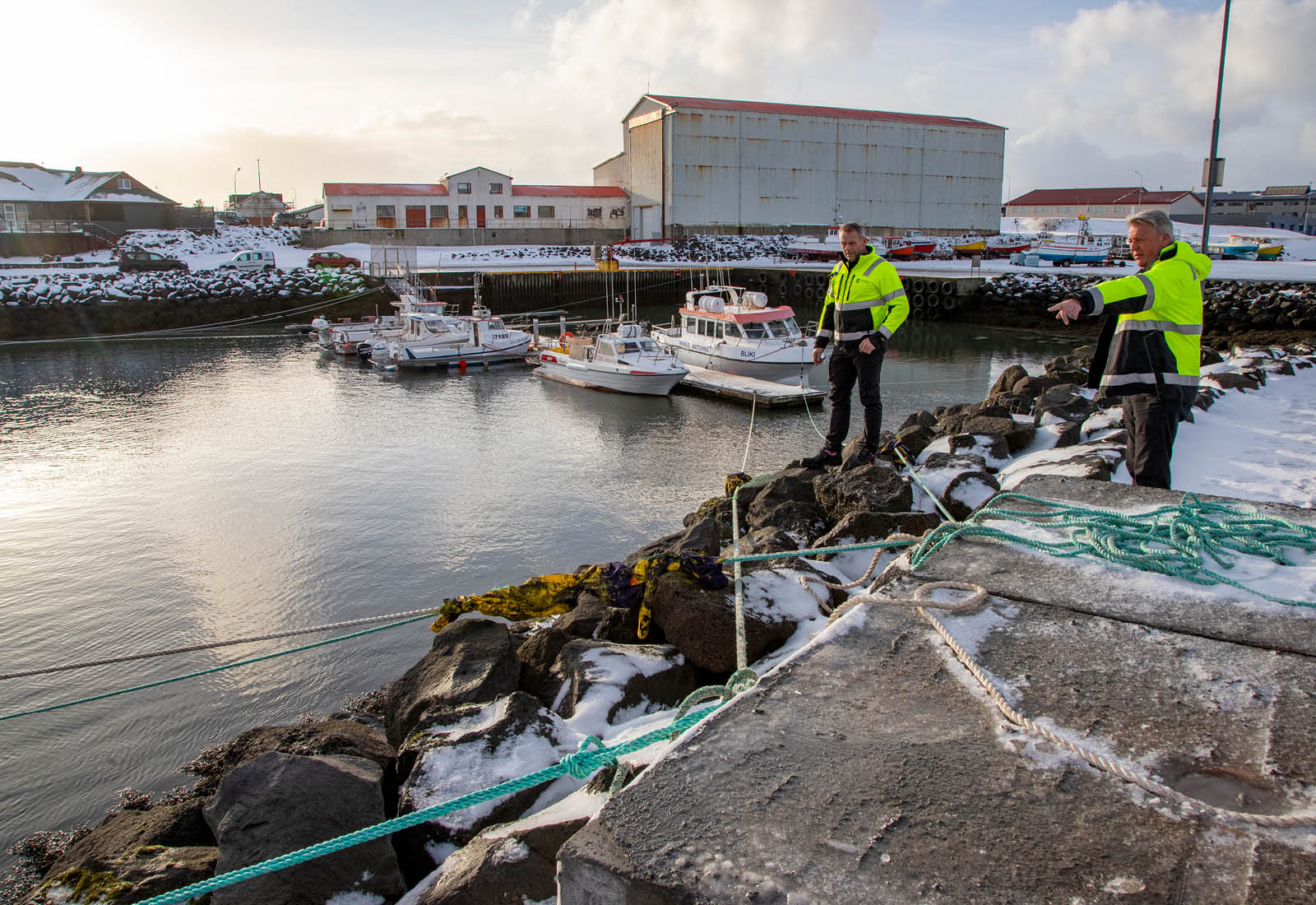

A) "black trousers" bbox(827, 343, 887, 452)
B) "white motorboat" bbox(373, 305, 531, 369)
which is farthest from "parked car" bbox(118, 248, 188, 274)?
"black trousers" bbox(827, 343, 887, 452)

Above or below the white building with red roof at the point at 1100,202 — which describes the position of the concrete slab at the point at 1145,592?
below

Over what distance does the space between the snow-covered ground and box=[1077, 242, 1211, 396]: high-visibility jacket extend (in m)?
35.1

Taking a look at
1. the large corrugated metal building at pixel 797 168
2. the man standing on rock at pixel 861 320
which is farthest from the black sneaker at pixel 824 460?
the large corrugated metal building at pixel 797 168

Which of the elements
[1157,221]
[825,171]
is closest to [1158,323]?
[1157,221]

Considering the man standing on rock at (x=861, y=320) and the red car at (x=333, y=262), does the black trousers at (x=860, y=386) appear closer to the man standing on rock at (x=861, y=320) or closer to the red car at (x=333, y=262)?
the man standing on rock at (x=861, y=320)

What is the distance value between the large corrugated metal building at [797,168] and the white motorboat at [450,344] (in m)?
26.4

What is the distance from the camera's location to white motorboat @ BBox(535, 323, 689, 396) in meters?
19.6

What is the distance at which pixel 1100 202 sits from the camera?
70.4 m

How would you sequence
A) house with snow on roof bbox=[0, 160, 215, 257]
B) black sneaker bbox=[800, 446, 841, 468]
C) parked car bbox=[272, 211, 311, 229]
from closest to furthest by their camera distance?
black sneaker bbox=[800, 446, 841, 468], house with snow on roof bbox=[0, 160, 215, 257], parked car bbox=[272, 211, 311, 229]

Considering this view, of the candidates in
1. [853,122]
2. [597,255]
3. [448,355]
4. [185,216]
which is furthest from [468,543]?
[185,216]

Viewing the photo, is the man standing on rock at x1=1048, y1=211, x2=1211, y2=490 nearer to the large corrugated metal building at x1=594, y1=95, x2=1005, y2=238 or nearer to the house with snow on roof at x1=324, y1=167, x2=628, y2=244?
the large corrugated metal building at x1=594, y1=95, x2=1005, y2=238

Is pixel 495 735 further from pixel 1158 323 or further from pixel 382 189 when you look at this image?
pixel 382 189

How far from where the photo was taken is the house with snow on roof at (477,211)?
51.2 m

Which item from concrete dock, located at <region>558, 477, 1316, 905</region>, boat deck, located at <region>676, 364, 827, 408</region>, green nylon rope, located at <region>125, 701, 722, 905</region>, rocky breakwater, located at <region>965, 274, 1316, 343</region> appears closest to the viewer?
concrete dock, located at <region>558, 477, 1316, 905</region>
